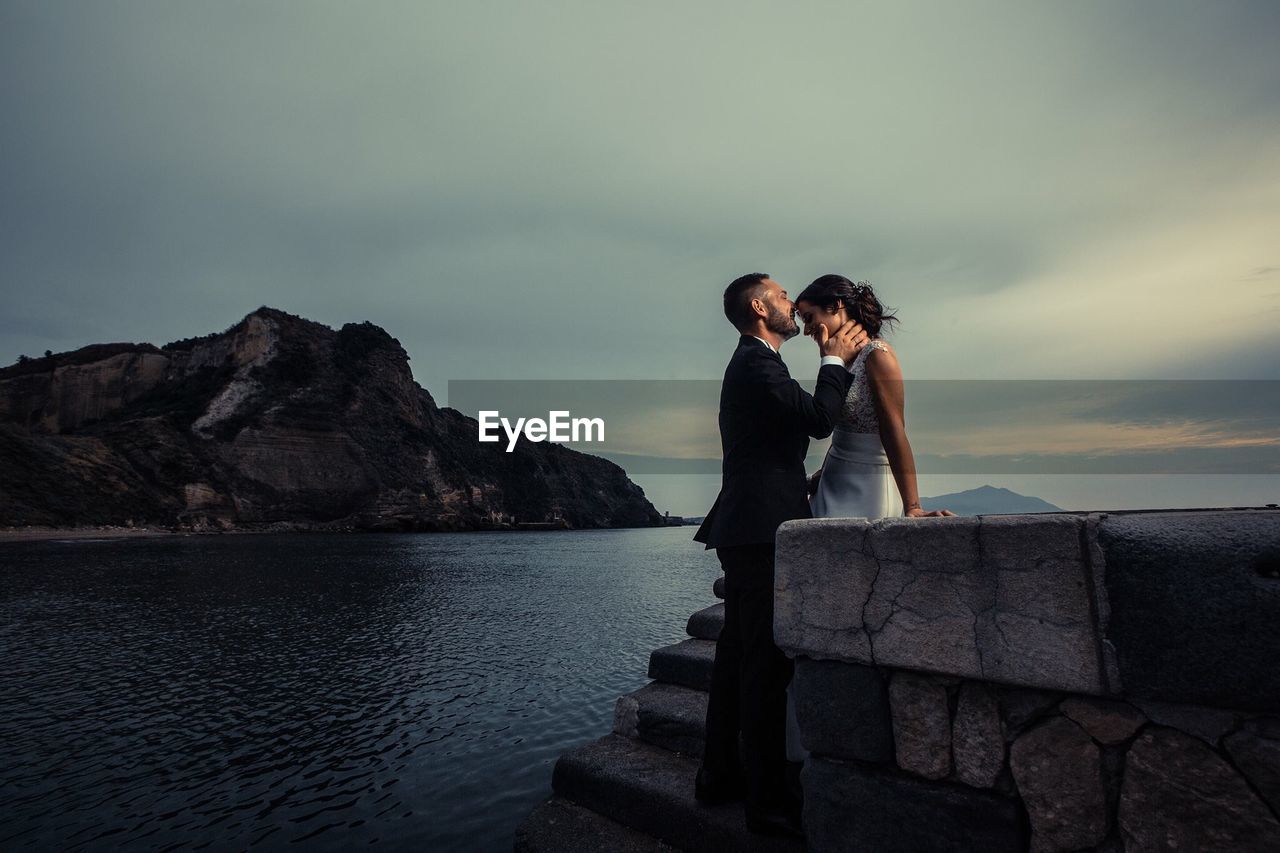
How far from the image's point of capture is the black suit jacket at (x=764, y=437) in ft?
9.14

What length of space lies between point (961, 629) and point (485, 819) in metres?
3.86

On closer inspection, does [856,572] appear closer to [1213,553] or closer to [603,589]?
A: [1213,553]

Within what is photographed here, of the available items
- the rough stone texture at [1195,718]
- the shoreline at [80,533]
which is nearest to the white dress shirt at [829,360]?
the rough stone texture at [1195,718]

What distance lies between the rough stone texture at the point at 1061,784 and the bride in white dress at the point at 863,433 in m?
1.02

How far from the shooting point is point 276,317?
7369cm

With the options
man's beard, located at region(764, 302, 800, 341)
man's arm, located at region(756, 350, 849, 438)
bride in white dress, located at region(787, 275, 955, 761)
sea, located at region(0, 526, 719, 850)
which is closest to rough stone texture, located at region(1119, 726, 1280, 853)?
bride in white dress, located at region(787, 275, 955, 761)

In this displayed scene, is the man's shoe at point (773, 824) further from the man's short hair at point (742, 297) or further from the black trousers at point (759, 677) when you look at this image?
the man's short hair at point (742, 297)

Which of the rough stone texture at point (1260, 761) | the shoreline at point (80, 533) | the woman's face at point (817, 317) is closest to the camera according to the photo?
the rough stone texture at point (1260, 761)

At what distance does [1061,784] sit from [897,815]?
603 millimetres

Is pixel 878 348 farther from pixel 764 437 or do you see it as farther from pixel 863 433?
pixel 764 437

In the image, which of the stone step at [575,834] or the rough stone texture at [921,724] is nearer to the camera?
the rough stone texture at [921,724]

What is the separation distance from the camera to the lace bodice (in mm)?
3057

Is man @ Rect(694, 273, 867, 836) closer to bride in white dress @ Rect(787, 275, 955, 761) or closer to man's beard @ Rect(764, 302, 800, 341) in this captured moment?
man's beard @ Rect(764, 302, 800, 341)

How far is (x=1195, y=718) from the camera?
1.67 metres
